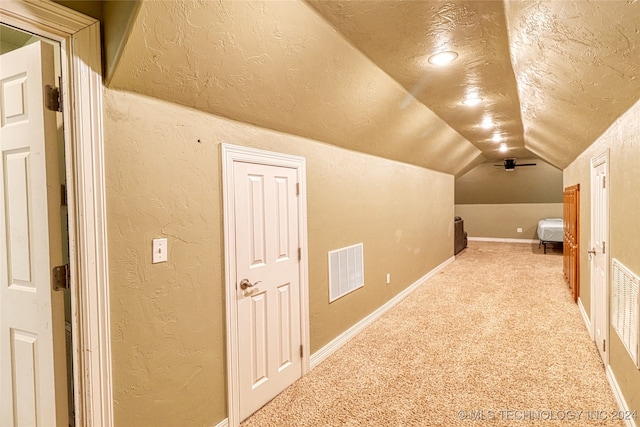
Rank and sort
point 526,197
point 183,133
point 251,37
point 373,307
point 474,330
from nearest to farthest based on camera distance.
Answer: point 251,37 < point 183,133 < point 474,330 < point 373,307 < point 526,197

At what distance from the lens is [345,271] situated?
336 cm

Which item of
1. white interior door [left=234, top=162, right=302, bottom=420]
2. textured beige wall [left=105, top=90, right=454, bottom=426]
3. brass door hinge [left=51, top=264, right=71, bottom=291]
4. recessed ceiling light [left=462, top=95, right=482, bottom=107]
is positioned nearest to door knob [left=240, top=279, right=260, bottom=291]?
white interior door [left=234, top=162, right=302, bottom=420]

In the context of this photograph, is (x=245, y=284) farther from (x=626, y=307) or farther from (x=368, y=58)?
(x=626, y=307)

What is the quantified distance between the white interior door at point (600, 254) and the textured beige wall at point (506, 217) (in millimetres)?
7416

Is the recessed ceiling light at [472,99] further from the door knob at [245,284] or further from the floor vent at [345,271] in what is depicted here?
the door knob at [245,284]

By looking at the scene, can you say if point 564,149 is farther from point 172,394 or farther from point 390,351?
point 172,394

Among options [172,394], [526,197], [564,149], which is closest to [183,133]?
[172,394]

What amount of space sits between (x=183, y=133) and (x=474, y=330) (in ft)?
11.2

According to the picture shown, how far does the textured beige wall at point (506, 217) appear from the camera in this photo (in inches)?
388

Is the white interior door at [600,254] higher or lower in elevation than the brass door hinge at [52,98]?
lower

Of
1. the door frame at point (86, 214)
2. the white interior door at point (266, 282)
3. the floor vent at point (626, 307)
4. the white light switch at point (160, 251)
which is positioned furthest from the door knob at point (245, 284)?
the floor vent at point (626, 307)

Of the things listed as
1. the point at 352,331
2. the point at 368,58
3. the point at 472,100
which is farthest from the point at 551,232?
the point at 368,58

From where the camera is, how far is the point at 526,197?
9.89 m

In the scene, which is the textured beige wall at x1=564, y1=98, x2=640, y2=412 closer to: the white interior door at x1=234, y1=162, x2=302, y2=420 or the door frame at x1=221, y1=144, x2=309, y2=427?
the white interior door at x1=234, y1=162, x2=302, y2=420
